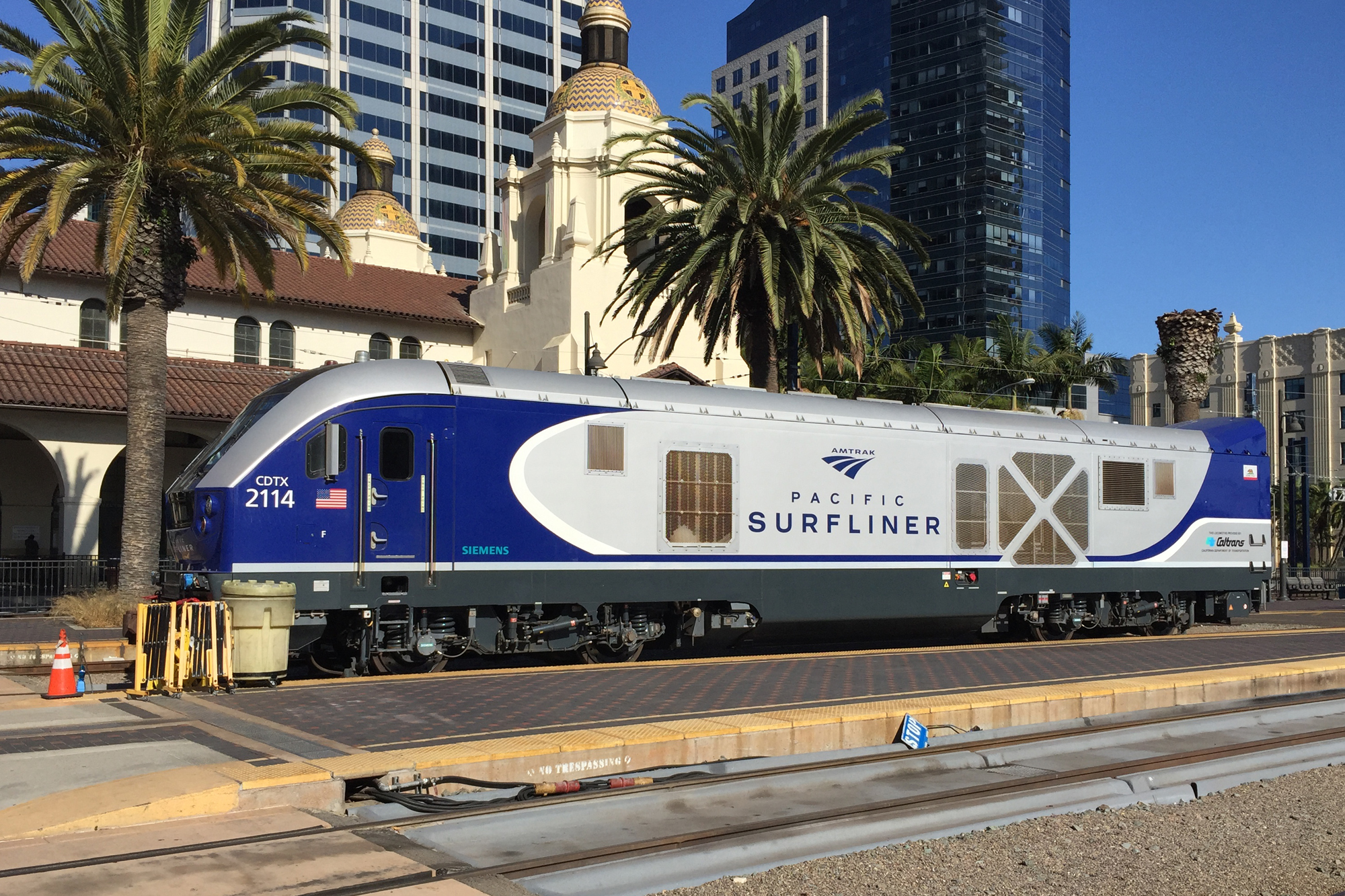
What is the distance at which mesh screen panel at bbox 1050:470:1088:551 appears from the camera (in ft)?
72.3

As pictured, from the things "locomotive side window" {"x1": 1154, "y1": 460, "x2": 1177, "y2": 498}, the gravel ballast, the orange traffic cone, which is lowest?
the gravel ballast

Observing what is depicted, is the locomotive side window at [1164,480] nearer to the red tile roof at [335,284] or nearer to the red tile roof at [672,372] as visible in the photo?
the red tile roof at [672,372]

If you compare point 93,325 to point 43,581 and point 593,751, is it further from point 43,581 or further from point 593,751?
point 593,751

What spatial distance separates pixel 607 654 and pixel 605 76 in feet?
126

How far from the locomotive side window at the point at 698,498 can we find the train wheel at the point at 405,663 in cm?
383

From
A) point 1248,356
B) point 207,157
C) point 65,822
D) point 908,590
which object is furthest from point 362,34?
point 65,822

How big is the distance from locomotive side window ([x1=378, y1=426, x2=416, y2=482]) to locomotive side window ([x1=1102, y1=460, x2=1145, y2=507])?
1356 cm

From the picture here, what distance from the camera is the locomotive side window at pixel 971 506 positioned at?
20875 mm

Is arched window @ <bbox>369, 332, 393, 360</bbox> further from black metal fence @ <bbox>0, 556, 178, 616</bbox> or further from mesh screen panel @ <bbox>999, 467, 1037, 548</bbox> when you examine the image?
mesh screen panel @ <bbox>999, 467, 1037, 548</bbox>

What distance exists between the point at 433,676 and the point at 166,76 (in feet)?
44.2

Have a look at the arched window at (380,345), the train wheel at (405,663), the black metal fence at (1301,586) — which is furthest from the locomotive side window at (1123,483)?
the arched window at (380,345)

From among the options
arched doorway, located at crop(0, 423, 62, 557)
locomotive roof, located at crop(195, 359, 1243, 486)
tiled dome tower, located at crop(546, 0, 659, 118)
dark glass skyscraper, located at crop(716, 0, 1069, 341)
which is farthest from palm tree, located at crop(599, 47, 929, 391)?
dark glass skyscraper, located at crop(716, 0, 1069, 341)

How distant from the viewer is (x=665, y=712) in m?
12.2

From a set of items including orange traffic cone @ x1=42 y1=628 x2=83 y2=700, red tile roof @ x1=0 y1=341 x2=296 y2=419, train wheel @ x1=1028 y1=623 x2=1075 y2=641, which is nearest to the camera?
orange traffic cone @ x1=42 y1=628 x2=83 y2=700
